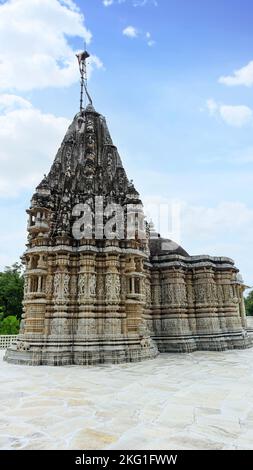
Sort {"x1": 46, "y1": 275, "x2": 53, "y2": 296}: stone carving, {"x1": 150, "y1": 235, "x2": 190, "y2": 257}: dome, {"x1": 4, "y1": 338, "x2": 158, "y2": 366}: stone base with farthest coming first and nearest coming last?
{"x1": 150, "y1": 235, "x2": 190, "y2": 257}: dome, {"x1": 46, "y1": 275, "x2": 53, "y2": 296}: stone carving, {"x1": 4, "y1": 338, "x2": 158, "y2": 366}: stone base

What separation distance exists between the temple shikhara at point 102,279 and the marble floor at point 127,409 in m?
2.84

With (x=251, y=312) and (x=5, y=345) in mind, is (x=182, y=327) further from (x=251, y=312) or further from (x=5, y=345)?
(x=251, y=312)

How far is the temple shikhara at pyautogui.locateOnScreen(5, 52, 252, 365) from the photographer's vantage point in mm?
13320

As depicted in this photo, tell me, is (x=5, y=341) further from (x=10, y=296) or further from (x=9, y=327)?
(x=10, y=296)

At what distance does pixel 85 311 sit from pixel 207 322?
331 inches

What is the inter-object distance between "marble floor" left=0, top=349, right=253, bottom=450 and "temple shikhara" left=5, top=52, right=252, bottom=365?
9.31 feet

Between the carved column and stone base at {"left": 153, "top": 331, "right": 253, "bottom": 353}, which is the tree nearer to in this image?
stone base at {"left": 153, "top": 331, "right": 253, "bottom": 353}

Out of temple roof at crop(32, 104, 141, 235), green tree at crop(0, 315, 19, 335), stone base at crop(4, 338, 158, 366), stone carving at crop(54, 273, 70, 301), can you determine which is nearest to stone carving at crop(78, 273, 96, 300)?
stone carving at crop(54, 273, 70, 301)

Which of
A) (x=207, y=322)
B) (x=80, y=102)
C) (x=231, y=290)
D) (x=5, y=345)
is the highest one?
(x=80, y=102)

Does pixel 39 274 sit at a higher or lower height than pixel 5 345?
higher

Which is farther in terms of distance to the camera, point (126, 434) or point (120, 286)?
point (120, 286)

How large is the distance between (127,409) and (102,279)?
341 inches
